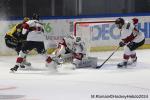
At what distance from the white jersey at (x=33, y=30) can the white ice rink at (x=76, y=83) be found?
680 millimetres

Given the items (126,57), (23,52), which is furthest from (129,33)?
(23,52)

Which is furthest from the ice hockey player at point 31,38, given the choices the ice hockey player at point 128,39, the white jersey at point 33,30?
the ice hockey player at point 128,39

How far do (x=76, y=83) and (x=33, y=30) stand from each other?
196cm

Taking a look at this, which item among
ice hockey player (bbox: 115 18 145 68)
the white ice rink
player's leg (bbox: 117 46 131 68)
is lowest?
the white ice rink

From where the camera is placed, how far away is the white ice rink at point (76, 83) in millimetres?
8320

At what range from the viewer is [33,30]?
36.5 feet

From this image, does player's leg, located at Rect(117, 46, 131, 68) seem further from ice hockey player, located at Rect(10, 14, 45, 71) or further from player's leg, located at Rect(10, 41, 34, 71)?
player's leg, located at Rect(10, 41, 34, 71)

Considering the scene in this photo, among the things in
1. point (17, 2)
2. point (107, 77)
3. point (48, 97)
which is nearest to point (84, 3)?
point (17, 2)

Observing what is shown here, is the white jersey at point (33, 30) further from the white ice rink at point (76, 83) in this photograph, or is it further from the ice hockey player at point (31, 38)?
the white ice rink at point (76, 83)

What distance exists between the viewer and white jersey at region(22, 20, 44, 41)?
1108 cm

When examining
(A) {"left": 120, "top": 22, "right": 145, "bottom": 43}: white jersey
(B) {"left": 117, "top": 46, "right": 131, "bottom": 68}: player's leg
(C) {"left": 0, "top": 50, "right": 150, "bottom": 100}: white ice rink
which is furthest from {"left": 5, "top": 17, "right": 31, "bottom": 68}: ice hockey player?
(A) {"left": 120, "top": 22, "right": 145, "bottom": 43}: white jersey

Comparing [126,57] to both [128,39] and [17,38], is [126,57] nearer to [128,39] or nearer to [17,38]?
[128,39]

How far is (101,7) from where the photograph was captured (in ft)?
61.5

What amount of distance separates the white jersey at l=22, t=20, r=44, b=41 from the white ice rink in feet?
2.23
